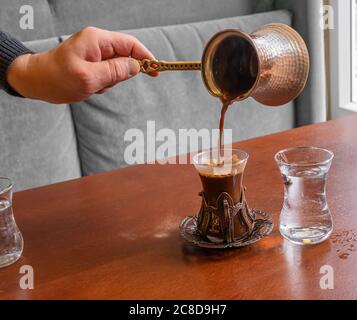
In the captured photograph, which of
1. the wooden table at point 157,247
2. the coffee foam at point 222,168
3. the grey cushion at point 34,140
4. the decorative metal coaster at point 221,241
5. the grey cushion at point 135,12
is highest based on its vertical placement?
the grey cushion at point 135,12

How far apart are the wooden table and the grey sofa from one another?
0.63 metres

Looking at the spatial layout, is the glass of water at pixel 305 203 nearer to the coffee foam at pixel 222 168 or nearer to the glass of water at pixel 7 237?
the coffee foam at pixel 222 168

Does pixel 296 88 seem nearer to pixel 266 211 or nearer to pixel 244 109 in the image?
pixel 266 211

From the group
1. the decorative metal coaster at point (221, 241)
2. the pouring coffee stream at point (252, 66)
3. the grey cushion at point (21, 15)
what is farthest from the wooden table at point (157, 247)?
the grey cushion at point (21, 15)

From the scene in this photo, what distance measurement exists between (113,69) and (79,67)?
55 millimetres

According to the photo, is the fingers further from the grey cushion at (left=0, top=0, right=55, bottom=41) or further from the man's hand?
the grey cushion at (left=0, top=0, right=55, bottom=41)

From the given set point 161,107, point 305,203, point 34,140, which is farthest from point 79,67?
point 161,107

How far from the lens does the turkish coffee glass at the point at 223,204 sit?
849 mm

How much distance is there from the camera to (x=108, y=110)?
1853mm

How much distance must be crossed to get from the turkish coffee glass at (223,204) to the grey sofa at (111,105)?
99 centimetres

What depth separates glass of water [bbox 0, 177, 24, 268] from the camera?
2.82ft

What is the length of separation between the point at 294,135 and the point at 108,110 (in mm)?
704

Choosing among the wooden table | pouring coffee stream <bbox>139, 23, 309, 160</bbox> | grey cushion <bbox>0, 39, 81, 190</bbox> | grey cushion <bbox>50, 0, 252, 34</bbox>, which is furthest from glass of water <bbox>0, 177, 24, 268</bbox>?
grey cushion <bbox>50, 0, 252, 34</bbox>
